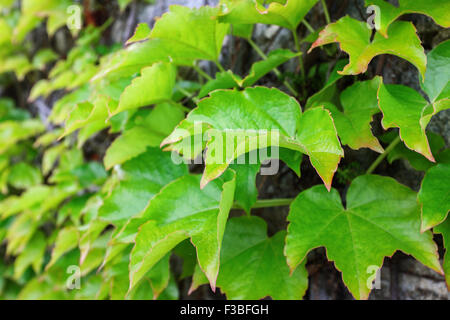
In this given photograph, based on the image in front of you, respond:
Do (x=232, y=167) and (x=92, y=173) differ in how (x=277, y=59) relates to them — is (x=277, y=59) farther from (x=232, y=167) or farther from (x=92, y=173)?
(x=92, y=173)

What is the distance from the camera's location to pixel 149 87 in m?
0.66

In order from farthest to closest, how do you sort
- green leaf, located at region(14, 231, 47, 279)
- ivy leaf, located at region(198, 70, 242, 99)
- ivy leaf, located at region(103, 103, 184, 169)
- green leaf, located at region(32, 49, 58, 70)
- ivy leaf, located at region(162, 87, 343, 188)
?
1. green leaf, located at region(32, 49, 58, 70)
2. green leaf, located at region(14, 231, 47, 279)
3. ivy leaf, located at region(103, 103, 184, 169)
4. ivy leaf, located at region(198, 70, 242, 99)
5. ivy leaf, located at region(162, 87, 343, 188)

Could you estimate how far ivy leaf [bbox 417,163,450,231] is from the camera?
51 cm

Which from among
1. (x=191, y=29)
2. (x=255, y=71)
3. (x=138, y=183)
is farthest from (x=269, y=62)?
(x=138, y=183)

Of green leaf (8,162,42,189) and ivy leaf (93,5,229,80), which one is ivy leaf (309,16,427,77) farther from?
green leaf (8,162,42,189)

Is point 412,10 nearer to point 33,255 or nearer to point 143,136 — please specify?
point 143,136

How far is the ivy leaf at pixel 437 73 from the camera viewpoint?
57 centimetres

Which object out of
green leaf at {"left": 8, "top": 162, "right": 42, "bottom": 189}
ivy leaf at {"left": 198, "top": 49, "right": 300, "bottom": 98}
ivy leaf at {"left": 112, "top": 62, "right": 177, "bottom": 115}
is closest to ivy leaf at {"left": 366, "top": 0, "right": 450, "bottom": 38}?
ivy leaf at {"left": 198, "top": 49, "right": 300, "bottom": 98}

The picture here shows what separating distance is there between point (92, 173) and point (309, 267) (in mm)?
834

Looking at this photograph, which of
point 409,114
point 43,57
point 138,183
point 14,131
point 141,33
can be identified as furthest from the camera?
point 43,57

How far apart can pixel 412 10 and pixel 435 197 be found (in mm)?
307

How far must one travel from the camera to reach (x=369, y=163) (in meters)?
0.75

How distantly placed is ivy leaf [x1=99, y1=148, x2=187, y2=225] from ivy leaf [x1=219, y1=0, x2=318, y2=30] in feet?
1.06

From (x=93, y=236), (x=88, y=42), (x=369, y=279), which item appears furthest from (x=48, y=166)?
(x=369, y=279)
